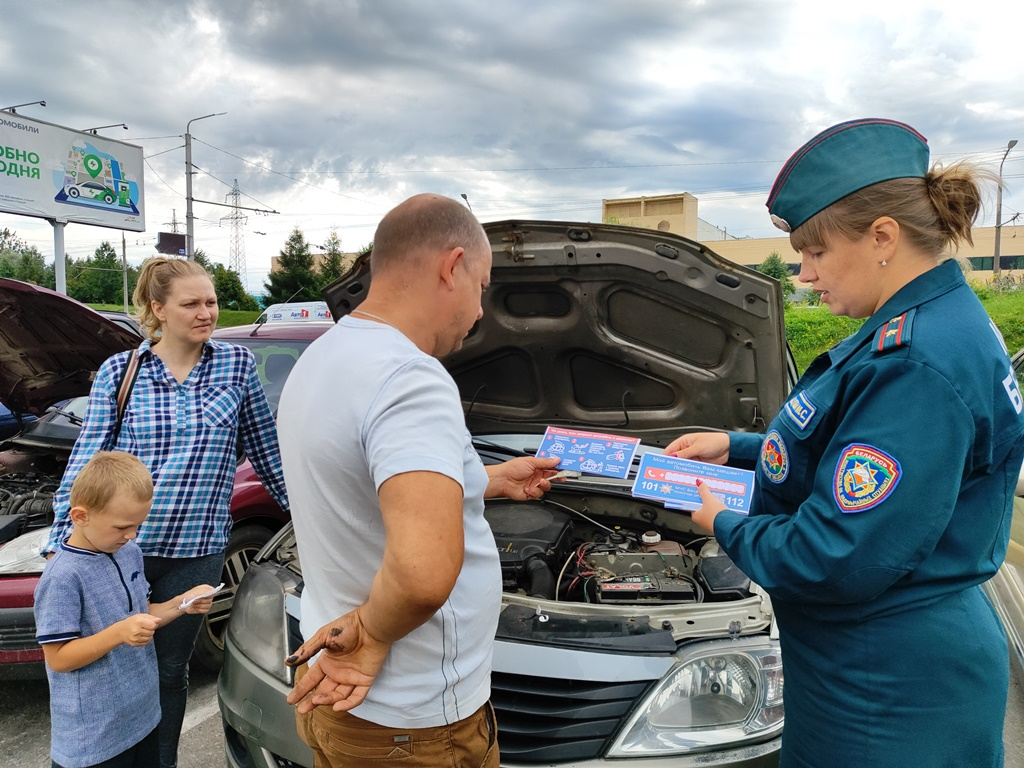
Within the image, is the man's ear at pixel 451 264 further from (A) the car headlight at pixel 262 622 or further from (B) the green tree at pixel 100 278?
(B) the green tree at pixel 100 278

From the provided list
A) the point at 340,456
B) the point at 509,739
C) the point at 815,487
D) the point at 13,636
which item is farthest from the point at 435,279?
the point at 13,636

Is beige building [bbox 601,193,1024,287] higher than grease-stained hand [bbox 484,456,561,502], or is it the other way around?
beige building [bbox 601,193,1024,287]

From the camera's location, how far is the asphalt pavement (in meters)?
2.67

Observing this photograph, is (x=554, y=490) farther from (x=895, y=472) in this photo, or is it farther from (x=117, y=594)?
(x=895, y=472)

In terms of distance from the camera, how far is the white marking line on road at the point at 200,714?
289 cm

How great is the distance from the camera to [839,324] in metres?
19.1

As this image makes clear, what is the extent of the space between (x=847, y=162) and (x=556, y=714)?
1.43 meters

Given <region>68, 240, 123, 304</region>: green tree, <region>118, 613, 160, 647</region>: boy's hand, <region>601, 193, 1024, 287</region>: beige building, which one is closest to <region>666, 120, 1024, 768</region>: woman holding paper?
<region>118, 613, 160, 647</region>: boy's hand

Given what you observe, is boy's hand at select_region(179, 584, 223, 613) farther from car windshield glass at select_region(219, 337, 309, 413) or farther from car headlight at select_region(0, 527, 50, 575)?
car windshield glass at select_region(219, 337, 309, 413)

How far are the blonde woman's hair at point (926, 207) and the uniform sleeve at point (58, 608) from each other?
2.08 metres

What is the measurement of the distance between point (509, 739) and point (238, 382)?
4.94 ft

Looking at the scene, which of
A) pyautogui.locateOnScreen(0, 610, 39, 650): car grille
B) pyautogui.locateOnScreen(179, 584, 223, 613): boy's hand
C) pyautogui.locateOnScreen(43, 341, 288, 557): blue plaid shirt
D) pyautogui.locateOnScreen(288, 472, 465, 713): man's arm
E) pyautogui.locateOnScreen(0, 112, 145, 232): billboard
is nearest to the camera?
pyautogui.locateOnScreen(288, 472, 465, 713): man's arm

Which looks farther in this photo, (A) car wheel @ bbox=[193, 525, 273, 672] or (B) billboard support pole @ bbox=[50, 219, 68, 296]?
(B) billboard support pole @ bbox=[50, 219, 68, 296]

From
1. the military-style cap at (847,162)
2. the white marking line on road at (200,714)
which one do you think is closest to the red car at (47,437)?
the white marking line on road at (200,714)
